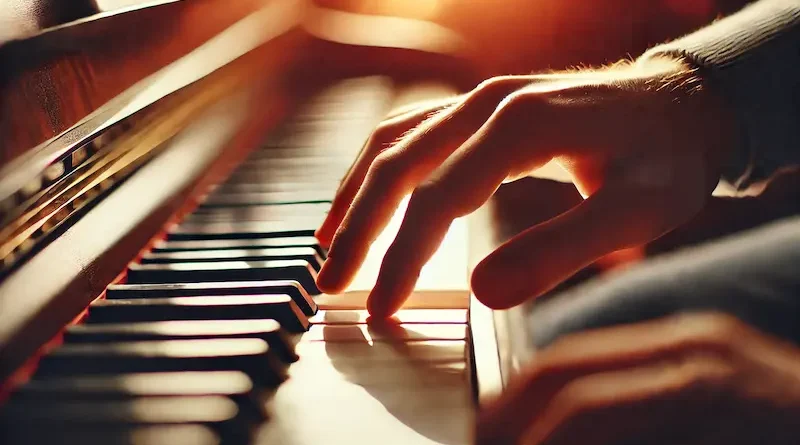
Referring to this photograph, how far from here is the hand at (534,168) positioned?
583mm

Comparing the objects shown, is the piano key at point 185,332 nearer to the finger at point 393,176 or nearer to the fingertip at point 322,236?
the finger at point 393,176

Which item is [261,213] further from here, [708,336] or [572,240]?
[708,336]

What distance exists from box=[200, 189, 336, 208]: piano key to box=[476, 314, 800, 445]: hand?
409 millimetres

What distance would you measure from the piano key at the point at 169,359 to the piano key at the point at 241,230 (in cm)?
24

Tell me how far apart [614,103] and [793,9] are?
0.45m

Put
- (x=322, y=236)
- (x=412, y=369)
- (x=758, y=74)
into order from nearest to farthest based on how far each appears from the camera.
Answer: (x=412, y=369), (x=322, y=236), (x=758, y=74)

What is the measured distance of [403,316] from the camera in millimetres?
648

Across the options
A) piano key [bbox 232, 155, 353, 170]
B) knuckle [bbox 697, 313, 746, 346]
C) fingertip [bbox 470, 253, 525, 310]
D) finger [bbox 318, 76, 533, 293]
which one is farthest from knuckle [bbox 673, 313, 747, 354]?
piano key [bbox 232, 155, 353, 170]

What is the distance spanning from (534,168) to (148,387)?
14.4 inches

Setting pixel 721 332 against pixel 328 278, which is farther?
pixel 328 278

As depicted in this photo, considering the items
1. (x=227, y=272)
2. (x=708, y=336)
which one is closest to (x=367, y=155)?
(x=227, y=272)

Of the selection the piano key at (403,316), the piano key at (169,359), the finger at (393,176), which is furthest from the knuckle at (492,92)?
the piano key at (169,359)

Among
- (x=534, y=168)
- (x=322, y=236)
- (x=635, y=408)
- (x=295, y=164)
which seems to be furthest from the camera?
(x=295, y=164)

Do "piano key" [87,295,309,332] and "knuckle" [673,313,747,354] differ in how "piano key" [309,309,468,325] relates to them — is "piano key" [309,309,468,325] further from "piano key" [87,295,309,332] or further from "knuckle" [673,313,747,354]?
"knuckle" [673,313,747,354]
